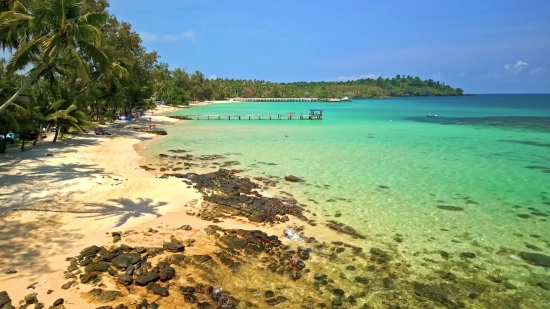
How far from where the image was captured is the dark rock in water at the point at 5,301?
5.94 metres

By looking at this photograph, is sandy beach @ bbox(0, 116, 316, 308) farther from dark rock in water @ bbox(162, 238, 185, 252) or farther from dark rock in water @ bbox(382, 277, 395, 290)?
dark rock in water @ bbox(382, 277, 395, 290)

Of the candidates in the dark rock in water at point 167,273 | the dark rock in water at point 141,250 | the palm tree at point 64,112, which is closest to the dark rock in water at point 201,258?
the dark rock in water at point 167,273

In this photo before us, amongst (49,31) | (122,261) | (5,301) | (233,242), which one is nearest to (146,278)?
(122,261)

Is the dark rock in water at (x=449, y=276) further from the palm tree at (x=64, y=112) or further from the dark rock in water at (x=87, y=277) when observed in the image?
the palm tree at (x=64, y=112)

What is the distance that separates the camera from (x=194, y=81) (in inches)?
4739

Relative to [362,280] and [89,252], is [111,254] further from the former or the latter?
[362,280]

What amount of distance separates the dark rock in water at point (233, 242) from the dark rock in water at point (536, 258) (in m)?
7.84

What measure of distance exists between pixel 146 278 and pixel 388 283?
18.0ft

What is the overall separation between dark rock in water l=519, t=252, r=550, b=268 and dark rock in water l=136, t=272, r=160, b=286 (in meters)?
9.74

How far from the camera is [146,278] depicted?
7.25 metres

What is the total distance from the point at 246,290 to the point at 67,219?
6537 millimetres

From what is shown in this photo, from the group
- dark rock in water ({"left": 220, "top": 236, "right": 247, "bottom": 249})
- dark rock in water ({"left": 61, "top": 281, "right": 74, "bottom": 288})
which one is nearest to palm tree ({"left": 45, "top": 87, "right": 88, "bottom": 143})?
dark rock in water ({"left": 220, "top": 236, "right": 247, "bottom": 249})

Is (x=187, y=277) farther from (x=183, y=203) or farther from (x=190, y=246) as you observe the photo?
(x=183, y=203)

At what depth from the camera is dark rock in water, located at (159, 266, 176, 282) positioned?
7345 mm
